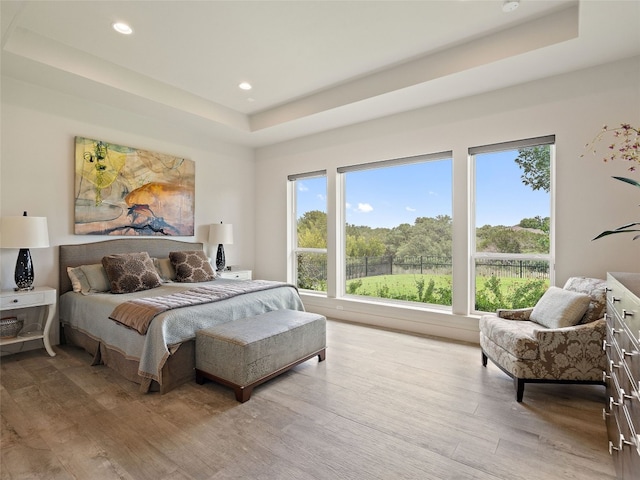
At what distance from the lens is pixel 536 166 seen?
352cm

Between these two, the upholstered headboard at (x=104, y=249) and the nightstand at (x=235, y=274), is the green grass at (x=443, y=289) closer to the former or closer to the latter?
the nightstand at (x=235, y=274)

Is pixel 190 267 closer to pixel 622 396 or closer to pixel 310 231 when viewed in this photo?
pixel 310 231

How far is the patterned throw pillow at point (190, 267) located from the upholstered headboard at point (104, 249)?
0.88 ft

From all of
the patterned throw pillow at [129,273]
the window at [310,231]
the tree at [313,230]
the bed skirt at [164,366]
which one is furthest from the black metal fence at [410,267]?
the bed skirt at [164,366]

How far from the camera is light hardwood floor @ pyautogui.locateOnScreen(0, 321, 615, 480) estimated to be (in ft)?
5.65

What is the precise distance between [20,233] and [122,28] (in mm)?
2105

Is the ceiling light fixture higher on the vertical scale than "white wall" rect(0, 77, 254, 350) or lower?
higher

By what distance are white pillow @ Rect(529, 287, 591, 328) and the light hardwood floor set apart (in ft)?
1.78

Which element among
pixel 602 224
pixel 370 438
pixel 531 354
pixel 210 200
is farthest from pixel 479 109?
pixel 210 200

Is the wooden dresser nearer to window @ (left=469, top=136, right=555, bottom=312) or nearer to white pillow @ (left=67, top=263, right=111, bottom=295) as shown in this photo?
window @ (left=469, top=136, right=555, bottom=312)

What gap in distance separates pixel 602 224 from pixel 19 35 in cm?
554

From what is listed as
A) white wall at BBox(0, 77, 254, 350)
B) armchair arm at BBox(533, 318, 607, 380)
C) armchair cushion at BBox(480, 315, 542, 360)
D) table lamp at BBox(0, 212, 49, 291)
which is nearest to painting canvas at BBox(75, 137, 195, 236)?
white wall at BBox(0, 77, 254, 350)

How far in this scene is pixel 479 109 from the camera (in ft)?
12.1

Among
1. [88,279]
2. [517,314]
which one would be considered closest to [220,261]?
[88,279]
